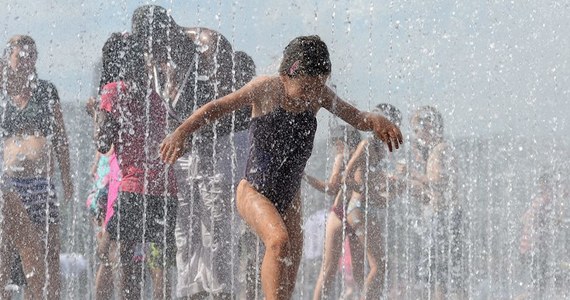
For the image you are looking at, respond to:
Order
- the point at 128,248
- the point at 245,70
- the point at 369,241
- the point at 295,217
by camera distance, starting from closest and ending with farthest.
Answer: the point at 295,217 → the point at 128,248 → the point at 245,70 → the point at 369,241

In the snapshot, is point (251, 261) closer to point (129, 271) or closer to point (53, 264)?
point (129, 271)

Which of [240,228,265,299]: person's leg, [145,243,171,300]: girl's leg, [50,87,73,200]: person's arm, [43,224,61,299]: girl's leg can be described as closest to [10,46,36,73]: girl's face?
[50,87,73,200]: person's arm

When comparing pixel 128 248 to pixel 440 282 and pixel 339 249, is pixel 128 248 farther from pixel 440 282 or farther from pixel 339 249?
pixel 440 282

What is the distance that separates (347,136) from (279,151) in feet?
8.18

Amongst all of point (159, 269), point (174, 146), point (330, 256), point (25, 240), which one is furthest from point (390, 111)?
point (174, 146)

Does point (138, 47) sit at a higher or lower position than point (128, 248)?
higher

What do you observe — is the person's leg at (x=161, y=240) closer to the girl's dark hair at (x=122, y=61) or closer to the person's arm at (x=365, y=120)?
the girl's dark hair at (x=122, y=61)

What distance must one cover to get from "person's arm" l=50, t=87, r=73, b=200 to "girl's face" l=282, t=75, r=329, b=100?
68.1 inches

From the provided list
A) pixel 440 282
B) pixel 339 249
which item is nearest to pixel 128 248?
pixel 339 249

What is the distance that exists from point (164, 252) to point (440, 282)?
252cm

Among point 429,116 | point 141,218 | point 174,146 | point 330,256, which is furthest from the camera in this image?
point 429,116

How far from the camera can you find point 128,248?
5.05 metres

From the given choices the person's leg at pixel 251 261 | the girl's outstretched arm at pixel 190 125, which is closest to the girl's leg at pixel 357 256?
the person's leg at pixel 251 261

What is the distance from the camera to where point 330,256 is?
21.8 ft
